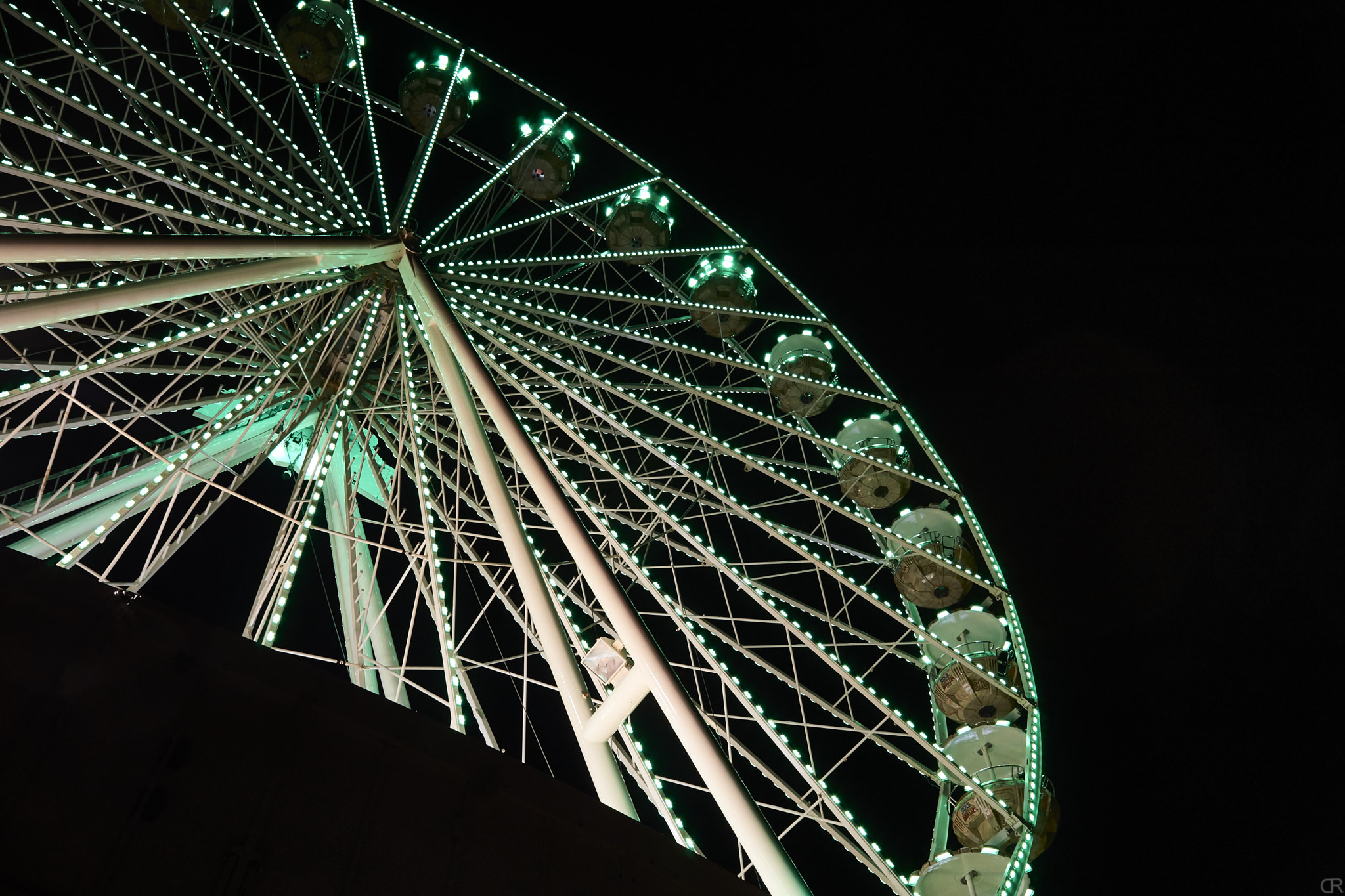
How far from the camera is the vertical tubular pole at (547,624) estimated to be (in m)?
5.55

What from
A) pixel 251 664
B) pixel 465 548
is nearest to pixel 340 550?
pixel 465 548

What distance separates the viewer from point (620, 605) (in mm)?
5820

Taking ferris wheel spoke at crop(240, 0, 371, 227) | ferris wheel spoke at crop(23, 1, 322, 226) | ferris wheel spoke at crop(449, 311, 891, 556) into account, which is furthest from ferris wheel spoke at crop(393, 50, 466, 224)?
ferris wheel spoke at crop(449, 311, 891, 556)

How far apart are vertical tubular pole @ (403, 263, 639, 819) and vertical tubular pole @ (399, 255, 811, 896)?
0.45 ft

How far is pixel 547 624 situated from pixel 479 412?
2991 millimetres

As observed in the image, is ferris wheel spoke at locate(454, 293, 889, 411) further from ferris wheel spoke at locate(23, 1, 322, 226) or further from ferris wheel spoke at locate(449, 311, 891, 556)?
ferris wheel spoke at locate(23, 1, 322, 226)

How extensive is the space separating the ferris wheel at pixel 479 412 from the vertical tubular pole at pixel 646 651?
2 cm

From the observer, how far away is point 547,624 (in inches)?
228

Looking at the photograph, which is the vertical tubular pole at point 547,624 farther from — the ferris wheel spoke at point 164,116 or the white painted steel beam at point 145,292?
the ferris wheel spoke at point 164,116

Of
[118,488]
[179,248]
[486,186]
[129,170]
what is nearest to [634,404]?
[486,186]

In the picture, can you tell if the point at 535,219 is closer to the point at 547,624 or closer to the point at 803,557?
the point at 803,557

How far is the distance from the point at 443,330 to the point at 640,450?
5.20 m

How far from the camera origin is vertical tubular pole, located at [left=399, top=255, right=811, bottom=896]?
5031mm

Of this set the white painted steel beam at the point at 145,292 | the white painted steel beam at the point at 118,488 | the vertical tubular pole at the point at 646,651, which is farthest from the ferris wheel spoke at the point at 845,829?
the white painted steel beam at the point at 118,488
